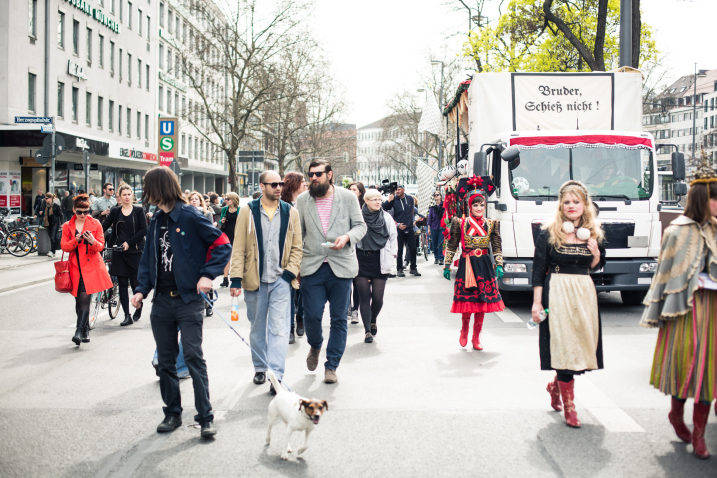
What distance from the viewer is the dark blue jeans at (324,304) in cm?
613

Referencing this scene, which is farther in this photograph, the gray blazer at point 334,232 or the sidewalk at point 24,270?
the sidewalk at point 24,270

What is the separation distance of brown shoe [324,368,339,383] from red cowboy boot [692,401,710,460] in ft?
9.70

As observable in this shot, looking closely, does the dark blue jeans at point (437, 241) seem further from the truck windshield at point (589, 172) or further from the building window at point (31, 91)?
the building window at point (31, 91)

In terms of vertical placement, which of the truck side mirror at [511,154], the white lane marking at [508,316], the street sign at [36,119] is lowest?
the white lane marking at [508,316]

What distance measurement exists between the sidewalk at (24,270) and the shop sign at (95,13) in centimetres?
1957

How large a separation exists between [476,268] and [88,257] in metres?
4.48

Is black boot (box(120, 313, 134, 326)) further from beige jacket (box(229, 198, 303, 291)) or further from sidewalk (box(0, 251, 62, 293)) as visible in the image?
sidewalk (box(0, 251, 62, 293))

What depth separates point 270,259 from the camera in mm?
5840

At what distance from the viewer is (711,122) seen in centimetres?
10531

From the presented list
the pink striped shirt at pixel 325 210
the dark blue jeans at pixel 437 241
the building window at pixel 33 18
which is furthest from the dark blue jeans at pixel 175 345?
the building window at pixel 33 18

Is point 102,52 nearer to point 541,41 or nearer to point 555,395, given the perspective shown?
point 541,41

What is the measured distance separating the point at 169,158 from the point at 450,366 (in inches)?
582

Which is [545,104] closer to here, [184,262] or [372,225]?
[372,225]

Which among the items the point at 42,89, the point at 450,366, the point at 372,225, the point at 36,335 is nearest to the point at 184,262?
the point at 450,366
